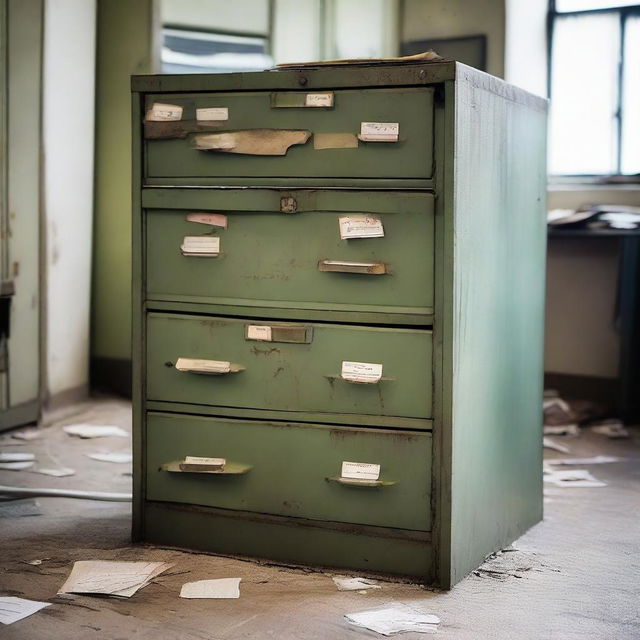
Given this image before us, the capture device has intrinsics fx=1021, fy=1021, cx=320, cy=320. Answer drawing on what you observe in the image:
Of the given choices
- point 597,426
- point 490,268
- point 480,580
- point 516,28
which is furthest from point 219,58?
point 480,580

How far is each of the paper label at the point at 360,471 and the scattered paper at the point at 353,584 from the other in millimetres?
269

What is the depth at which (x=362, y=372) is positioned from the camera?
2666mm

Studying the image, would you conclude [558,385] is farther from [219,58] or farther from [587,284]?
[219,58]

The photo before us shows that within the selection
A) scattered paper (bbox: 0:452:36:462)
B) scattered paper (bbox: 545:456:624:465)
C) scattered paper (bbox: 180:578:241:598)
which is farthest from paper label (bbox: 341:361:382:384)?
scattered paper (bbox: 0:452:36:462)

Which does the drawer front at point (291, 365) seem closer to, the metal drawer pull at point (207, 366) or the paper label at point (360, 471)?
the metal drawer pull at point (207, 366)

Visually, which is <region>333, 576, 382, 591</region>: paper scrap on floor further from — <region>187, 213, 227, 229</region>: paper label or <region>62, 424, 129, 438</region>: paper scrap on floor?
<region>62, 424, 129, 438</region>: paper scrap on floor

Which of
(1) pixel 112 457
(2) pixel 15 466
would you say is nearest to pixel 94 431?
(1) pixel 112 457

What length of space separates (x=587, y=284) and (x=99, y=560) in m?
3.21

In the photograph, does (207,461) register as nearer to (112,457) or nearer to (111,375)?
(112,457)

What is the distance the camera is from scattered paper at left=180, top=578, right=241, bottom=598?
260cm

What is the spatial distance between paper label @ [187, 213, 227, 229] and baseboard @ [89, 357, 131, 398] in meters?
Answer: 2.73

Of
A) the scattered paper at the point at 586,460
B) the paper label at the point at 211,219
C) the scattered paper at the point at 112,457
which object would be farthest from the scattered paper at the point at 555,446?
the paper label at the point at 211,219

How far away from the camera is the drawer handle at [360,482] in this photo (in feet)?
8.73

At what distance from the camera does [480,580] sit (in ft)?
8.99
